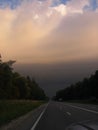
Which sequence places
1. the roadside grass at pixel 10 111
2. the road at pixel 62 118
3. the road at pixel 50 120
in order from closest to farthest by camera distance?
the road at pixel 62 118 < the road at pixel 50 120 < the roadside grass at pixel 10 111

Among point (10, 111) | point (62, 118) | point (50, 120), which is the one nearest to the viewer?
point (50, 120)

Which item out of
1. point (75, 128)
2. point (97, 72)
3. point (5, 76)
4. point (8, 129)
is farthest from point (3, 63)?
point (75, 128)

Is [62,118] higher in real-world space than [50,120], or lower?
higher

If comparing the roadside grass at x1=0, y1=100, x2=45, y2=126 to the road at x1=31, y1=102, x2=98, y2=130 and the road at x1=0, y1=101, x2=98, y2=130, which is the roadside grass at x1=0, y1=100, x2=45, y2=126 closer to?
the road at x1=0, y1=101, x2=98, y2=130

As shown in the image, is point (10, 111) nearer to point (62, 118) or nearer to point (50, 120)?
point (62, 118)

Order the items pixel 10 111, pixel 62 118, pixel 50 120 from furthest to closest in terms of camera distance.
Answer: pixel 10 111 < pixel 62 118 < pixel 50 120

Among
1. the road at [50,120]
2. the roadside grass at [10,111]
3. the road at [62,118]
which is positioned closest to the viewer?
the road at [62,118]

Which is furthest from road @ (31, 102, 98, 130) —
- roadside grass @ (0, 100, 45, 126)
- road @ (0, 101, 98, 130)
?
roadside grass @ (0, 100, 45, 126)

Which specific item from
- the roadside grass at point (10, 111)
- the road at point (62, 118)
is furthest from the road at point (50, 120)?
the roadside grass at point (10, 111)

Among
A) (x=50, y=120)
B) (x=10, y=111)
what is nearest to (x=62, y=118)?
(x=50, y=120)

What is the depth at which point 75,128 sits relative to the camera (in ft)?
17.4

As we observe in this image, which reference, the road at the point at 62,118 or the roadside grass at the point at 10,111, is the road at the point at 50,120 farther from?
the roadside grass at the point at 10,111

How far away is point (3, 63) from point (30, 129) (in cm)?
11071

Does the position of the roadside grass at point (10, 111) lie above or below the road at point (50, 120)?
above
